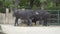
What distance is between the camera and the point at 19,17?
20.2 meters

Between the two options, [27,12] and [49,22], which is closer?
[27,12]

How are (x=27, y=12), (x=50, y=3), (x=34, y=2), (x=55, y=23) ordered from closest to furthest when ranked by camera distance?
(x=27, y=12) < (x=55, y=23) < (x=50, y=3) < (x=34, y=2)

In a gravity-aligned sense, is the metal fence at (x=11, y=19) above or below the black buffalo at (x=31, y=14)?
below

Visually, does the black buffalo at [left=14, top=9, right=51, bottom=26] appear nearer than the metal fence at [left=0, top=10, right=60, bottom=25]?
Yes

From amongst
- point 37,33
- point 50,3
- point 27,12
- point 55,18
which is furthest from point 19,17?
point 37,33

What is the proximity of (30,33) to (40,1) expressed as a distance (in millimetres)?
10805

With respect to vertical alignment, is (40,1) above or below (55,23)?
above

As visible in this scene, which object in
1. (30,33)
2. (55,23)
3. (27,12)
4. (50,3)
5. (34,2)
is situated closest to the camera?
(30,33)

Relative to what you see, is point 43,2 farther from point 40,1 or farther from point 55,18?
point 55,18

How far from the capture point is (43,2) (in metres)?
24.2

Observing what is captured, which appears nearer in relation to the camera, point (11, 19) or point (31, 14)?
point (31, 14)

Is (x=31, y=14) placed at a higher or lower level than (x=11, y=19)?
higher

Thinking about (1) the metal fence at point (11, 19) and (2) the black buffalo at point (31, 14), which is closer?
(2) the black buffalo at point (31, 14)

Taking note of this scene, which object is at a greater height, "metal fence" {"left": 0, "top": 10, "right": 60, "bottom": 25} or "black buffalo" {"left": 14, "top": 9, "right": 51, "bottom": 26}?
"black buffalo" {"left": 14, "top": 9, "right": 51, "bottom": 26}
